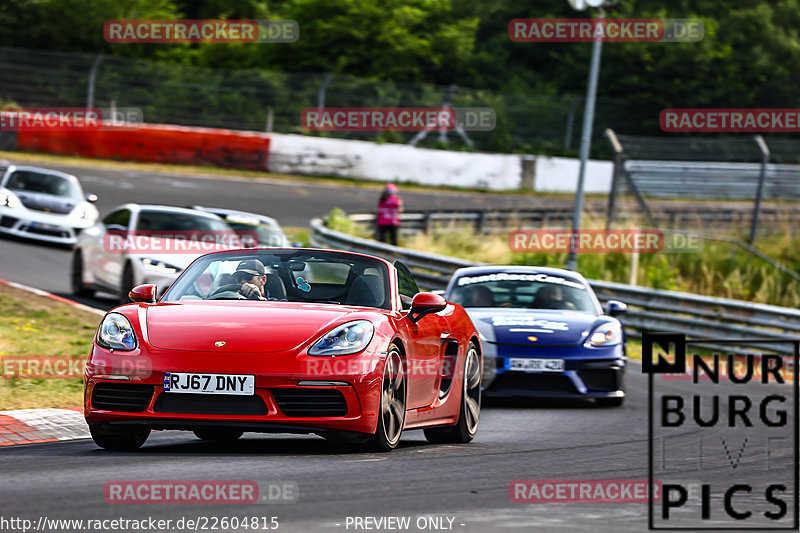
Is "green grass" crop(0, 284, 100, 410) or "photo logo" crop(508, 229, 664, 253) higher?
"green grass" crop(0, 284, 100, 410)

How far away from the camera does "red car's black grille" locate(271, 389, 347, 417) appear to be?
722cm

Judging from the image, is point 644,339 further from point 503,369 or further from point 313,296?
point 503,369

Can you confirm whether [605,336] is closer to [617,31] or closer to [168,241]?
[168,241]

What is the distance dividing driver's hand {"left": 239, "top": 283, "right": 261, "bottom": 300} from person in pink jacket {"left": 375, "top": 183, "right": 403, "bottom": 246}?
A: 720 inches

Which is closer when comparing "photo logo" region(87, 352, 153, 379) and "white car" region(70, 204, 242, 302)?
"photo logo" region(87, 352, 153, 379)

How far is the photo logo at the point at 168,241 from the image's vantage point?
1720 centimetres

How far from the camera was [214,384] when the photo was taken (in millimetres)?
7176

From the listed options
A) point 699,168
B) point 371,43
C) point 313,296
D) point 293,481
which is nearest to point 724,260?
point 699,168

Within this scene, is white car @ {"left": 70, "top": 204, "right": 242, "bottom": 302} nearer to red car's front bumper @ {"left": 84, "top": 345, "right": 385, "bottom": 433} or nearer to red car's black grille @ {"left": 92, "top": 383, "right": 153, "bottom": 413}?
red car's black grille @ {"left": 92, "top": 383, "right": 153, "bottom": 413}

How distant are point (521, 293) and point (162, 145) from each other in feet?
79.2

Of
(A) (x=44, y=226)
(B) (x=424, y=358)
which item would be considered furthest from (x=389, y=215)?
(B) (x=424, y=358)

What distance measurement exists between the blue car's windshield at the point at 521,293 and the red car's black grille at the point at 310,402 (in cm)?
649

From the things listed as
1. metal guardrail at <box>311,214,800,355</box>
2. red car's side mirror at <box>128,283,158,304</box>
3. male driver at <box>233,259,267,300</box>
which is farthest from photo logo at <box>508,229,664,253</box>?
red car's side mirror at <box>128,283,158,304</box>

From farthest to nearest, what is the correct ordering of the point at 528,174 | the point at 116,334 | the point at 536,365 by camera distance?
the point at 528,174 < the point at 536,365 < the point at 116,334
